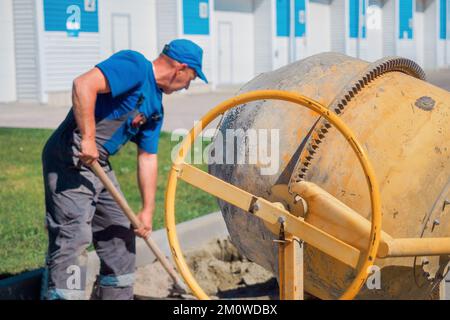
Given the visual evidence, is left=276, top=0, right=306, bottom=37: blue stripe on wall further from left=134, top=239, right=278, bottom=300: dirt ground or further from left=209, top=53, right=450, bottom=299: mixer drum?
left=209, top=53, right=450, bottom=299: mixer drum

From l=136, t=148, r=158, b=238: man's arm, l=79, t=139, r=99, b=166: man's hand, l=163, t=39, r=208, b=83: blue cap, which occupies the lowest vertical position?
l=136, t=148, r=158, b=238: man's arm

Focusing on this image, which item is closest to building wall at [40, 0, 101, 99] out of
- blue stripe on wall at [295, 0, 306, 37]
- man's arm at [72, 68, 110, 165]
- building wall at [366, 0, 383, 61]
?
blue stripe on wall at [295, 0, 306, 37]

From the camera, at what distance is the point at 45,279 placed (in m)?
4.67

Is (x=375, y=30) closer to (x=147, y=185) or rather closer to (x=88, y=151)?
(x=147, y=185)

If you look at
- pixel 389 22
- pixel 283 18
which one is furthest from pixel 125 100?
pixel 389 22

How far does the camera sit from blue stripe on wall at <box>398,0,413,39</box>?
3466 cm

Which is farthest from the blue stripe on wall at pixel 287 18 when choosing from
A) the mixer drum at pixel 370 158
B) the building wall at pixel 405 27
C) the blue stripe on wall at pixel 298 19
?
the mixer drum at pixel 370 158

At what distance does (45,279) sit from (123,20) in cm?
1658

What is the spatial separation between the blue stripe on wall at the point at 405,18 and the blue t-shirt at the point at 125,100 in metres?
31.1

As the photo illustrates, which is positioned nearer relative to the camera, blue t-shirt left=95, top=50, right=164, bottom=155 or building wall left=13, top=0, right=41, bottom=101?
blue t-shirt left=95, top=50, right=164, bottom=155

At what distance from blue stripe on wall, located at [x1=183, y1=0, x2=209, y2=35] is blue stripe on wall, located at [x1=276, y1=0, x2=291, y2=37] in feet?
14.6

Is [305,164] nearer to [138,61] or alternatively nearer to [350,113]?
[350,113]

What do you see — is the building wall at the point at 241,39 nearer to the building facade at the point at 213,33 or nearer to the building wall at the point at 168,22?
the building facade at the point at 213,33
